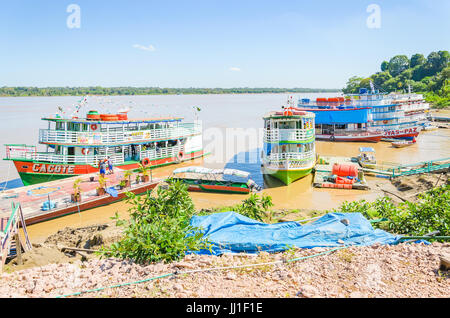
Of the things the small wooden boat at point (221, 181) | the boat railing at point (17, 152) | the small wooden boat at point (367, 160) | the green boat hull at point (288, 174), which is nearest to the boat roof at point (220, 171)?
the small wooden boat at point (221, 181)

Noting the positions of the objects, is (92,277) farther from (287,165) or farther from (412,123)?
(412,123)

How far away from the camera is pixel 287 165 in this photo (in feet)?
64.6

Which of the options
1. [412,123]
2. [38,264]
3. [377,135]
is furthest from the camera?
[412,123]

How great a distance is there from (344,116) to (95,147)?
95.0ft

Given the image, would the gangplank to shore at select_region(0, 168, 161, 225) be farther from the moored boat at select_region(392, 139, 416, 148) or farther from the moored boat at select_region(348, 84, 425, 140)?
the moored boat at select_region(348, 84, 425, 140)

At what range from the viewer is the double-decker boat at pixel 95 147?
18.6 meters

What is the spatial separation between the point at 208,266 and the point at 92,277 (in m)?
2.07

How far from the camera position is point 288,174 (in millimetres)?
19844

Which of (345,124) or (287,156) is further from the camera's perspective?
(345,124)

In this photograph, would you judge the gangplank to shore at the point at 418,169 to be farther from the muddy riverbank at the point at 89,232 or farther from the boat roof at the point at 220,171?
the boat roof at the point at 220,171

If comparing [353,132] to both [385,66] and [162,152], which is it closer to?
[162,152]

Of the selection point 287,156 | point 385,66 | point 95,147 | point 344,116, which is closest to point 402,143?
point 344,116
